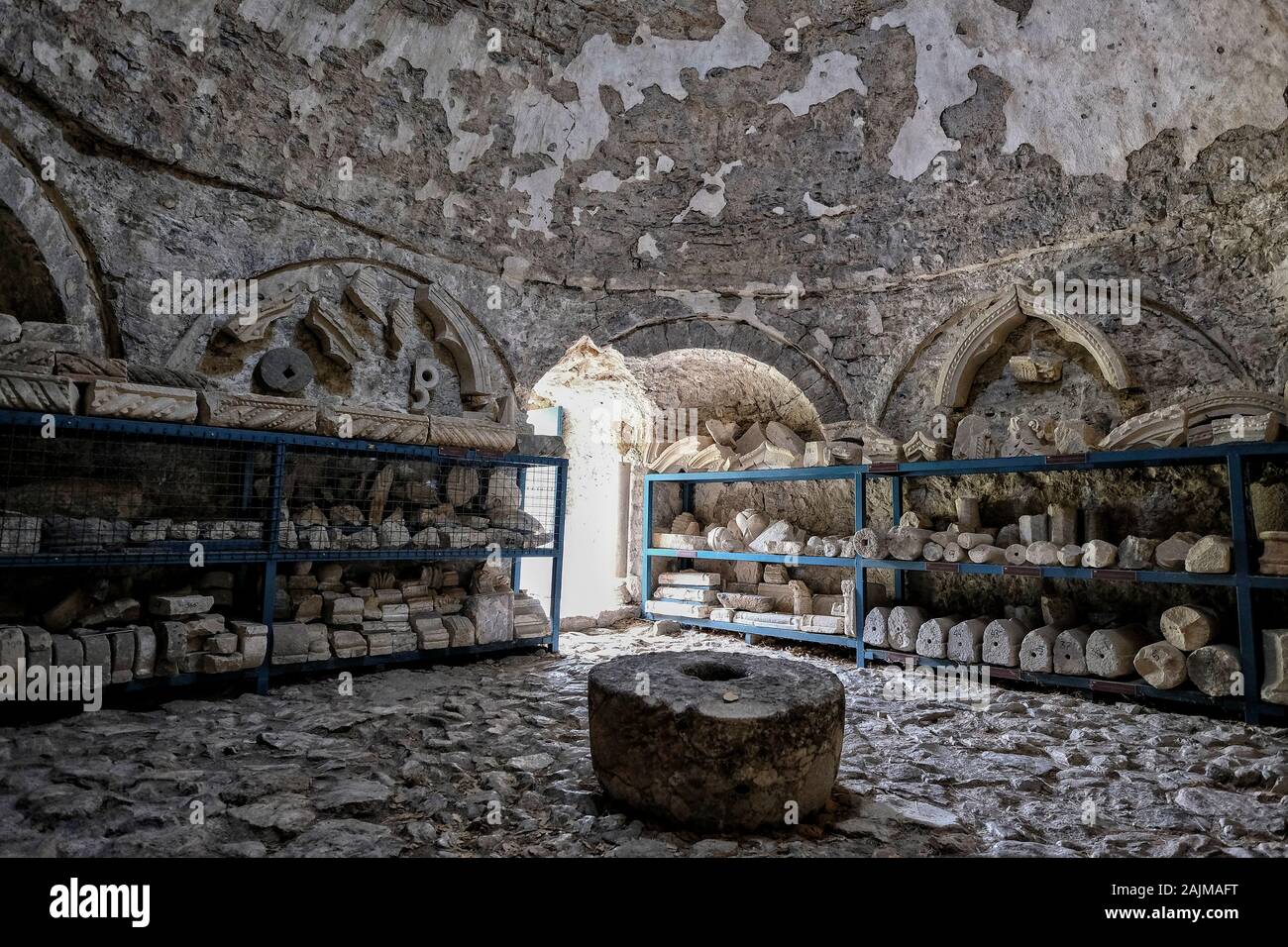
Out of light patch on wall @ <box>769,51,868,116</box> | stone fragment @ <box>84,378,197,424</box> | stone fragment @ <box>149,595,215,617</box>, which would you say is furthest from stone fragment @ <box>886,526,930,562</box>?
stone fragment @ <box>84,378,197,424</box>

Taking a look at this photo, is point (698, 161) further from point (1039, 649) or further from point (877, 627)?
point (1039, 649)

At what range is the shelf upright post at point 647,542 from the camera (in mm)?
8188

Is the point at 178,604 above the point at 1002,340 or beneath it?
beneath

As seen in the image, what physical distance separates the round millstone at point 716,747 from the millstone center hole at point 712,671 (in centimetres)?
35

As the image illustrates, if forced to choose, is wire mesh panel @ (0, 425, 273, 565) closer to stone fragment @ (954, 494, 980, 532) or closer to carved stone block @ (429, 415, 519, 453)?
carved stone block @ (429, 415, 519, 453)

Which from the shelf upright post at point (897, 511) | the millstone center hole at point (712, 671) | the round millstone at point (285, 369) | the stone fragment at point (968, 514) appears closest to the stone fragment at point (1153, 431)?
the stone fragment at point (968, 514)

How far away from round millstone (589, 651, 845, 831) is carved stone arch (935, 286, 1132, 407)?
444cm

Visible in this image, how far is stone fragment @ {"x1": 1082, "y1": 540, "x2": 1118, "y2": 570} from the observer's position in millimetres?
5074

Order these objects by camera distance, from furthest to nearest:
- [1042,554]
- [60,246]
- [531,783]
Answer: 1. [1042,554]
2. [60,246]
3. [531,783]

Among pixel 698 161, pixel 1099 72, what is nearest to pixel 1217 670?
pixel 1099 72

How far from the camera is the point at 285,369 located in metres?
5.93

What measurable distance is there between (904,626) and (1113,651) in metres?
1.53

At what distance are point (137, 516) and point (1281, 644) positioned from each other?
300 inches

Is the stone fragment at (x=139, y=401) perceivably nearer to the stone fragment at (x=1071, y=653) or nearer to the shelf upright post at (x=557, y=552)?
the shelf upright post at (x=557, y=552)
